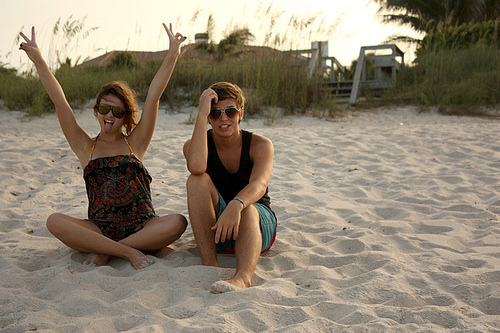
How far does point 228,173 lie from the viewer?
296cm

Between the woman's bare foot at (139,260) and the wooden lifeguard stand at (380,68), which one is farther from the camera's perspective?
the wooden lifeguard stand at (380,68)

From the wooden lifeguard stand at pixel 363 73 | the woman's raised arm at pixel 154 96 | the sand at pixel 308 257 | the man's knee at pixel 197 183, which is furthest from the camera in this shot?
the wooden lifeguard stand at pixel 363 73

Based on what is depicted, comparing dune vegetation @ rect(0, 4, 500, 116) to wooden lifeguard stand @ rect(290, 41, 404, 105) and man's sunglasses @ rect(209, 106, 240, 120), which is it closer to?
wooden lifeguard stand @ rect(290, 41, 404, 105)

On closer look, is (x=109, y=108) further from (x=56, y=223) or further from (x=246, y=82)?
(x=246, y=82)

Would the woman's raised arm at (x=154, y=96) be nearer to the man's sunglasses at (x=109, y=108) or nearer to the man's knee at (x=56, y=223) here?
the man's sunglasses at (x=109, y=108)

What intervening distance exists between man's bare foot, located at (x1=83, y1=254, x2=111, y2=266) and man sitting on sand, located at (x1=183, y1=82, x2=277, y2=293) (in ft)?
1.92

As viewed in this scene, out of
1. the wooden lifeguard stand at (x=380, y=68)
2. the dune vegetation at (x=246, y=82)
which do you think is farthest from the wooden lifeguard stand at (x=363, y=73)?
the dune vegetation at (x=246, y=82)

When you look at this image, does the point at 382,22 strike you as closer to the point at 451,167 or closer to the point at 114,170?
the point at 451,167

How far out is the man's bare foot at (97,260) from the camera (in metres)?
2.78

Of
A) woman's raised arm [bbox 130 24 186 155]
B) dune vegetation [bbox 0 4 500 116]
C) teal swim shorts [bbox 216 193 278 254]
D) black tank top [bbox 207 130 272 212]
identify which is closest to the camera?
teal swim shorts [bbox 216 193 278 254]

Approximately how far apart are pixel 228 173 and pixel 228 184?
0.25ft

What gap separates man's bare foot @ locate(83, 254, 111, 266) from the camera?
109 inches

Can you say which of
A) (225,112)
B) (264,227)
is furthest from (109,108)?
(264,227)

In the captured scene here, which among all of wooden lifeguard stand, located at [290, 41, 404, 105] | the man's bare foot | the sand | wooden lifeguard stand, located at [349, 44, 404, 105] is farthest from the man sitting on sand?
wooden lifeguard stand, located at [349, 44, 404, 105]
